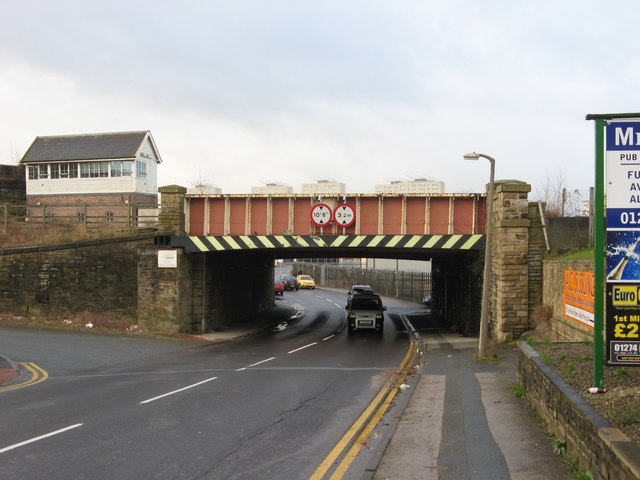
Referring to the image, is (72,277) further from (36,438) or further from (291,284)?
(291,284)

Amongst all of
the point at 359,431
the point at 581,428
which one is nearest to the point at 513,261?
the point at 359,431

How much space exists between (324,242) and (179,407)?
14.7 metres

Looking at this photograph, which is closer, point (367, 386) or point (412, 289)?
point (367, 386)

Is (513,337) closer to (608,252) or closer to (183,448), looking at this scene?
(608,252)

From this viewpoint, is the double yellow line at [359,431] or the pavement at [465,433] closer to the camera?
the pavement at [465,433]

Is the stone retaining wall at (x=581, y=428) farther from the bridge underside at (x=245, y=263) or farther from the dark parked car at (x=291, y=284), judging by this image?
the dark parked car at (x=291, y=284)

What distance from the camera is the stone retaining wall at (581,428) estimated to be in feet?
17.9

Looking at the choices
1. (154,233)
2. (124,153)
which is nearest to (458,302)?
(154,233)

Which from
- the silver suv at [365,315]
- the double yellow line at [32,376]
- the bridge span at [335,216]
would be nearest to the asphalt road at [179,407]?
the double yellow line at [32,376]

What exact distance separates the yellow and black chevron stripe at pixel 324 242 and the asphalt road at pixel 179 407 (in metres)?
4.63

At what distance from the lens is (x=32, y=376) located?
1617 cm

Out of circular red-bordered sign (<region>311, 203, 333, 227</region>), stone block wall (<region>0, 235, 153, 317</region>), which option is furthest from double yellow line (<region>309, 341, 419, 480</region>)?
stone block wall (<region>0, 235, 153, 317</region>)

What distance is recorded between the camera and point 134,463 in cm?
804

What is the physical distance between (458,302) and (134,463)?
82.2 feet
